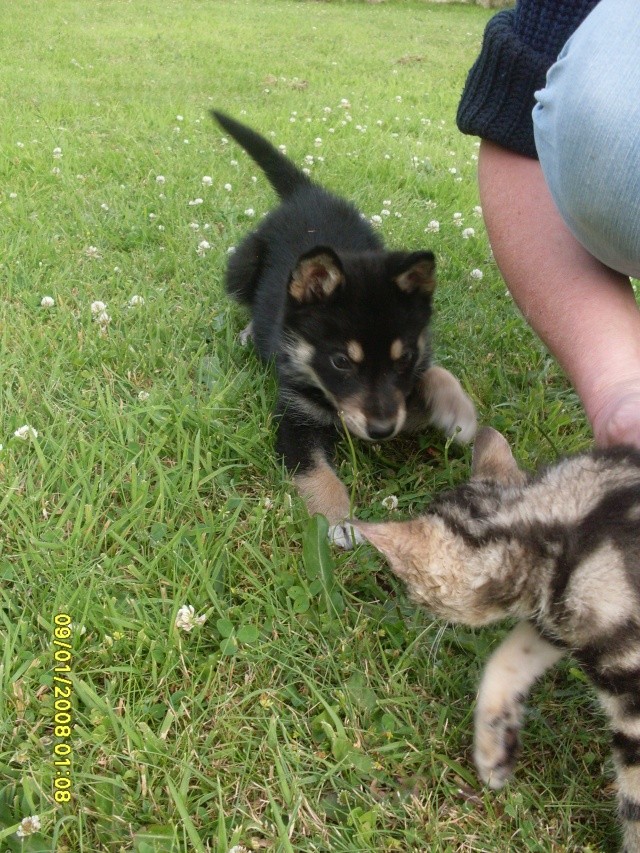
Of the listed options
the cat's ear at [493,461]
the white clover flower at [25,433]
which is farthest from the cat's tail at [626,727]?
the white clover flower at [25,433]

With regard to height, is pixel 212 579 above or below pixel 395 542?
below

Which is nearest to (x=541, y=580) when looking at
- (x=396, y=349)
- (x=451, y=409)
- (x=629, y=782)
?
→ (x=629, y=782)

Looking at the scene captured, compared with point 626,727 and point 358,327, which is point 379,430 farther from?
point 626,727

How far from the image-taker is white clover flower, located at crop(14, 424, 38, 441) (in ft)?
7.06

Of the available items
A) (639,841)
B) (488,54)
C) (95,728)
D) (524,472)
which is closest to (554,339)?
(524,472)

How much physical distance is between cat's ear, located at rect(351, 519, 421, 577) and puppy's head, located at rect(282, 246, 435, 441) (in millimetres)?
1117

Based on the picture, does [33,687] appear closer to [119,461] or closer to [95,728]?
[95,728]

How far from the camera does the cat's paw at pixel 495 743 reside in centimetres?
139

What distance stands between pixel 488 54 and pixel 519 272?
74 cm

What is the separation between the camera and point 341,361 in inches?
101

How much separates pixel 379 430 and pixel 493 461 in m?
0.71

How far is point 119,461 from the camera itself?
218cm

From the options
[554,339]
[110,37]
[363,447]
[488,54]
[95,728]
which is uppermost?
[488,54]
